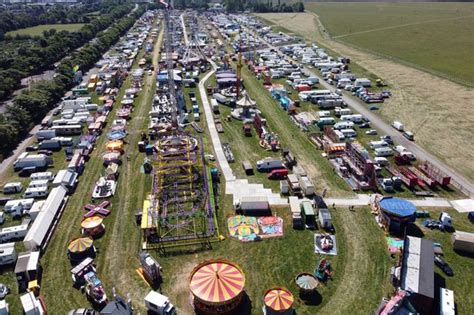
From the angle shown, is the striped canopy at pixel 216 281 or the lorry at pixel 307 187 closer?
the striped canopy at pixel 216 281

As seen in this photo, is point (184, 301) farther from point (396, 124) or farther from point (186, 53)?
point (186, 53)

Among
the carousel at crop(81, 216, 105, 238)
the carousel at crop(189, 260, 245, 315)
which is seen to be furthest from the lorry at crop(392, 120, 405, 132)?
the carousel at crop(81, 216, 105, 238)

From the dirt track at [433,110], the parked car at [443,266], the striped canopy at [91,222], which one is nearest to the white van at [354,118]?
the dirt track at [433,110]

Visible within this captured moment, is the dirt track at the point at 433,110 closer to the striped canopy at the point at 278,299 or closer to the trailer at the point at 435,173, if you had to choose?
the trailer at the point at 435,173

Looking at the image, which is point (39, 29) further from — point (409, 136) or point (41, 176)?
point (409, 136)

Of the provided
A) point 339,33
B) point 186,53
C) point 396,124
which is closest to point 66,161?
point 396,124

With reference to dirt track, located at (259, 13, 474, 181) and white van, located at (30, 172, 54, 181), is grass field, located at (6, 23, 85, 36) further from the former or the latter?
dirt track, located at (259, 13, 474, 181)

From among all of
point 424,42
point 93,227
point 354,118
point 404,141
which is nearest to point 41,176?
point 93,227
